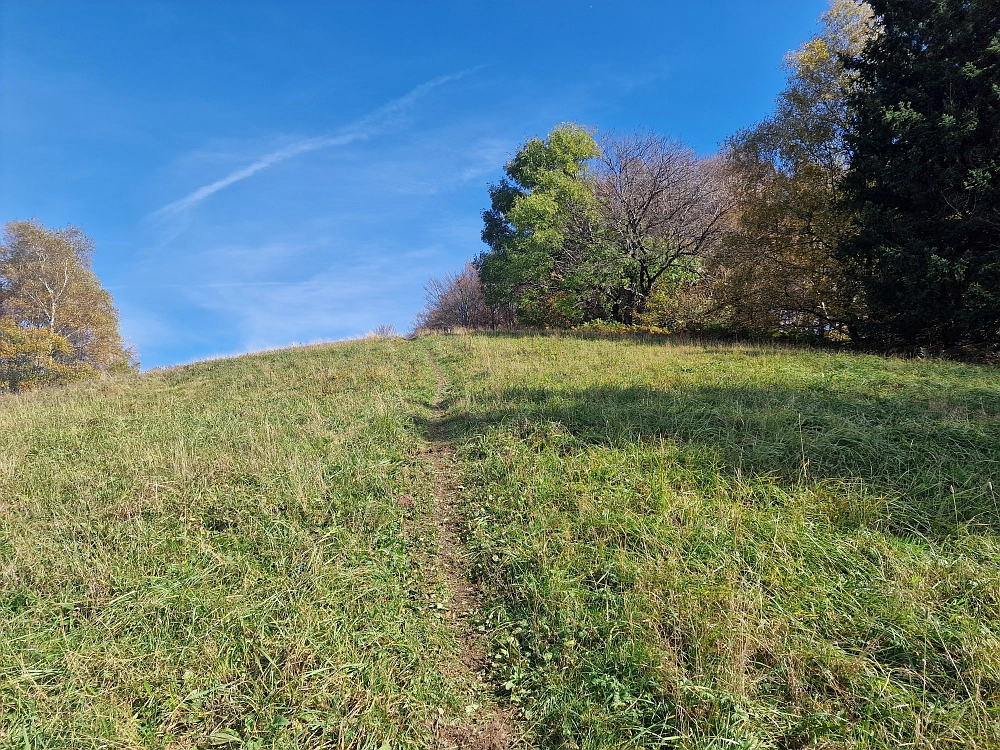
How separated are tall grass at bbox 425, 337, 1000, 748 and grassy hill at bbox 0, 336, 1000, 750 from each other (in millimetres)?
25

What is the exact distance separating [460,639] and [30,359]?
35.4 metres

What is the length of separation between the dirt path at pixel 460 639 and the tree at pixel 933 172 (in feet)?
54.2

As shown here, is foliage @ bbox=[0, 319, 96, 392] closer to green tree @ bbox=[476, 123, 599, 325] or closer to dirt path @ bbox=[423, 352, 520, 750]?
green tree @ bbox=[476, 123, 599, 325]

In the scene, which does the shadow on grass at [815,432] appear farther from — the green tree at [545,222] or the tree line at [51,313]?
the tree line at [51,313]

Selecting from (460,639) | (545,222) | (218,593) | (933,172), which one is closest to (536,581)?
(460,639)

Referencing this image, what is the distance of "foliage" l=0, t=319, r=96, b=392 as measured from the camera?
24453mm

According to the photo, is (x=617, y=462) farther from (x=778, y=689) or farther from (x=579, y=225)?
(x=579, y=225)

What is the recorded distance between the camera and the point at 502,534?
5.16m

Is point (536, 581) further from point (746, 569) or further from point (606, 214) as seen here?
point (606, 214)

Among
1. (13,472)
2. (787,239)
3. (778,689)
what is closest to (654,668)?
(778,689)

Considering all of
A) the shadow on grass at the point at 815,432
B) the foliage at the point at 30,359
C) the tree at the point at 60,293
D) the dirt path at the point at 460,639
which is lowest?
the dirt path at the point at 460,639

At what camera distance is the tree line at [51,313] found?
82.5 feet

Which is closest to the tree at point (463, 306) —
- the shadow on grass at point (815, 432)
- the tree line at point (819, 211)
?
the tree line at point (819, 211)

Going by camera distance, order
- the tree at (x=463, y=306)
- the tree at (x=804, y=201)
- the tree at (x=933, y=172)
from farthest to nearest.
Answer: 1. the tree at (x=463, y=306)
2. the tree at (x=804, y=201)
3. the tree at (x=933, y=172)
